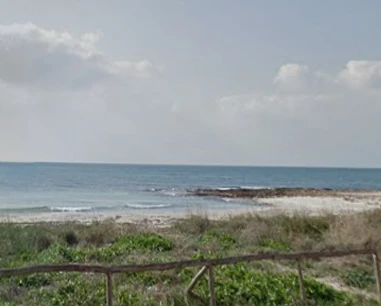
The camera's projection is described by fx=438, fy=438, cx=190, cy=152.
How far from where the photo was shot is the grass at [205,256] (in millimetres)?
6996

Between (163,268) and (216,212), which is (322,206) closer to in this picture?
(216,212)

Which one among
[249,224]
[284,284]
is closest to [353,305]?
[284,284]

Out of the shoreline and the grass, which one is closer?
the grass

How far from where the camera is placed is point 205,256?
988cm

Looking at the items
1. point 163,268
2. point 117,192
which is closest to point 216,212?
point 163,268

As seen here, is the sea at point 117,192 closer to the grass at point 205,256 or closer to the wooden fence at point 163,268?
the grass at point 205,256

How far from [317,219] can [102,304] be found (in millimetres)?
10901

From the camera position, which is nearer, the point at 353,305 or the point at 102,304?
the point at 102,304

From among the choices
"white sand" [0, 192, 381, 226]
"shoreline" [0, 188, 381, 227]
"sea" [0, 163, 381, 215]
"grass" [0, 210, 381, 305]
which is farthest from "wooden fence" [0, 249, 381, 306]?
"sea" [0, 163, 381, 215]

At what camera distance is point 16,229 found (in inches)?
499

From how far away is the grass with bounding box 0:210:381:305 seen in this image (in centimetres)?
700

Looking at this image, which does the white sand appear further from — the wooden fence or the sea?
the wooden fence

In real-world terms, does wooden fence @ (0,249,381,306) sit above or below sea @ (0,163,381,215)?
above

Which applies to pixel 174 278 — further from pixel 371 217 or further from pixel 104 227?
pixel 371 217
